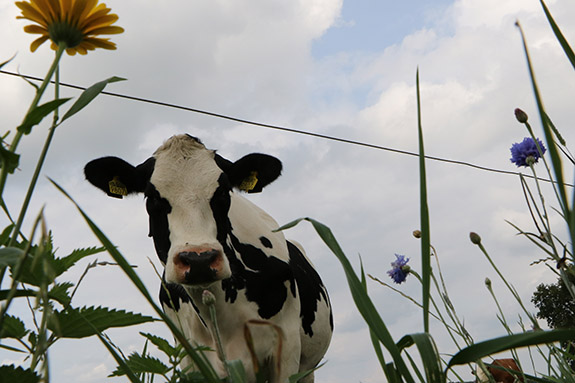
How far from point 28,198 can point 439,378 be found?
1.92 ft

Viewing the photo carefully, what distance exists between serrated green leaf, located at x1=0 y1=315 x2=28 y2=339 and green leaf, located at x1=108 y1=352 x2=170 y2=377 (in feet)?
0.97

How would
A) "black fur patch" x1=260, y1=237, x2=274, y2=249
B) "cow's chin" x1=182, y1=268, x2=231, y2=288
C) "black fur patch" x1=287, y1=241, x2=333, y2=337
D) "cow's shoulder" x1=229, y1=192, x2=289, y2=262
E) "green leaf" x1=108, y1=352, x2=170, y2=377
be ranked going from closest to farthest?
"green leaf" x1=108, y1=352, x2=170, y2=377
"cow's chin" x1=182, y1=268, x2=231, y2=288
"cow's shoulder" x1=229, y1=192, x2=289, y2=262
"black fur patch" x1=260, y1=237, x2=274, y2=249
"black fur patch" x1=287, y1=241, x2=333, y2=337

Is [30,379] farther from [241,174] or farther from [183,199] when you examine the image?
[241,174]

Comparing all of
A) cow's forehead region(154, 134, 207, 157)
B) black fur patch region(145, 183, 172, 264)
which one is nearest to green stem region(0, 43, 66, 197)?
black fur patch region(145, 183, 172, 264)

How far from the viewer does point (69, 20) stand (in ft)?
3.22

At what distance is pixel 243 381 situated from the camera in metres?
0.85

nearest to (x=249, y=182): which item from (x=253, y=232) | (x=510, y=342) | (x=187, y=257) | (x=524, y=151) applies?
(x=253, y=232)

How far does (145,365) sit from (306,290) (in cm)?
378

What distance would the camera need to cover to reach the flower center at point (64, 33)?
3.19ft

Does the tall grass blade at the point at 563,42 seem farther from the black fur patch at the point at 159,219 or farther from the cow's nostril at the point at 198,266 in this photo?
the black fur patch at the point at 159,219

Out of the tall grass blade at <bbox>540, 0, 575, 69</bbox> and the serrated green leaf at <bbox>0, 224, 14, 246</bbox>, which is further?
the serrated green leaf at <bbox>0, 224, 14, 246</bbox>

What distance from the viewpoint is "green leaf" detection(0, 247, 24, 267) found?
705mm

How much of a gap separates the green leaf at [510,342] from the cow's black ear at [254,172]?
343cm

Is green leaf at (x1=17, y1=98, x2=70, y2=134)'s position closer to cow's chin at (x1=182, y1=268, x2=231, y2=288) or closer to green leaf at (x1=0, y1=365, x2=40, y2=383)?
green leaf at (x1=0, y1=365, x2=40, y2=383)
